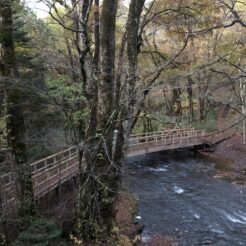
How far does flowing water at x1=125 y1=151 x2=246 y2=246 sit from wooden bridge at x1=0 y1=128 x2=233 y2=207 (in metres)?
1.78

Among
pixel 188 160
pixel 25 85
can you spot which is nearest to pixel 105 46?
pixel 25 85

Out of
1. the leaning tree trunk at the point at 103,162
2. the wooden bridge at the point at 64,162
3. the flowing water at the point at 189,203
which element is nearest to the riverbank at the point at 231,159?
the flowing water at the point at 189,203

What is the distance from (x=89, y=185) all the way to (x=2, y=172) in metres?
2.91

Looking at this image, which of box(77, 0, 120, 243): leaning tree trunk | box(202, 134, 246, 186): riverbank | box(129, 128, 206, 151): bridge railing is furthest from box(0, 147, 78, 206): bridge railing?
box(202, 134, 246, 186): riverbank

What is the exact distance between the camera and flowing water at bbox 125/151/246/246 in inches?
486

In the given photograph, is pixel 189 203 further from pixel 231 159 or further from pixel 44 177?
pixel 231 159

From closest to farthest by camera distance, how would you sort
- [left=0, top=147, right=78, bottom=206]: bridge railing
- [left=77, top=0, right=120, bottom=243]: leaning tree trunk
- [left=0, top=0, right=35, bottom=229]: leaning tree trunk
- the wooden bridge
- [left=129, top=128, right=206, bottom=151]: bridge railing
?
[left=77, top=0, right=120, bottom=243]: leaning tree trunk < [left=0, top=0, right=35, bottom=229]: leaning tree trunk < [left=0, top=147, right=78, bottom=206]: bridge railing < the wooden bridge < [left=129, top=128, right=206, bottom=151]: bridge railing

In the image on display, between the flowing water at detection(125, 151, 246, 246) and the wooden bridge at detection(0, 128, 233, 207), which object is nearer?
the wooden bridge at detection(0, 128, 233, 207)

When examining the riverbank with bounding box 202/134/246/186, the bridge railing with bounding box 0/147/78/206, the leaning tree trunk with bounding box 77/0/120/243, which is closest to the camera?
the leaning tree trunk with bounding box 77/0/120/243

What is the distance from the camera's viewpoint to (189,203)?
52.4ft

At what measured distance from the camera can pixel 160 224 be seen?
519 inches

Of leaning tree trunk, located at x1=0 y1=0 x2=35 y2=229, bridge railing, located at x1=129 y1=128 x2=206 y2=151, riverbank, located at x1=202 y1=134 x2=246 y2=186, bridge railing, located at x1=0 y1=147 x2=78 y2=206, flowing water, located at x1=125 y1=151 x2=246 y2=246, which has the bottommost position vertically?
riverbank, located at x1=202 y1=134 x2=246 y2=186

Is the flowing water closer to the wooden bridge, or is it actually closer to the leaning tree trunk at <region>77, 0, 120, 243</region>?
the wooden bridge

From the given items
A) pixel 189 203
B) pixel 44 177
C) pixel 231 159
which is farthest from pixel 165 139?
pixel 44 177
